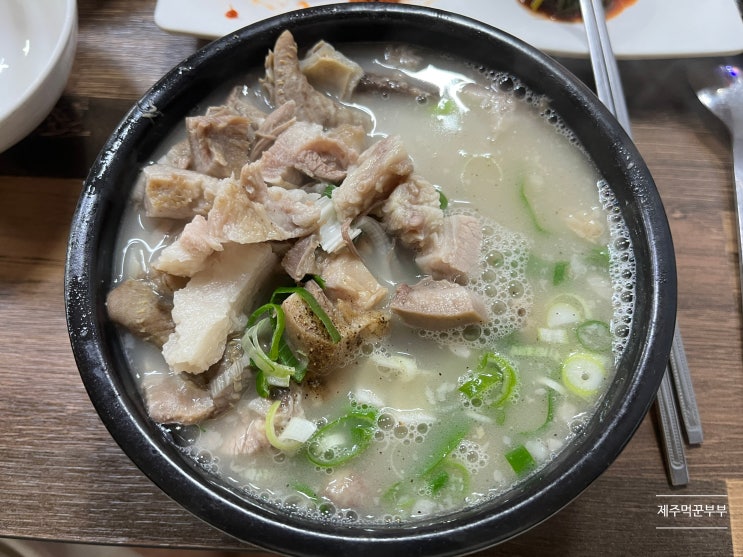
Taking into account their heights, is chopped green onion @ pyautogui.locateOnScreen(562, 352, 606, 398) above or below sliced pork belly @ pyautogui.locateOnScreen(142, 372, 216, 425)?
above

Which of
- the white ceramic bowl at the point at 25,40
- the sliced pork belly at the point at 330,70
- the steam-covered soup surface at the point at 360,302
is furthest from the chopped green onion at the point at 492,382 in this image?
the white ceramic bowl at the point at 25,40

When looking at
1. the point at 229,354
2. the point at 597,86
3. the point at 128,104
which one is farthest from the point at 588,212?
the point at 128,104

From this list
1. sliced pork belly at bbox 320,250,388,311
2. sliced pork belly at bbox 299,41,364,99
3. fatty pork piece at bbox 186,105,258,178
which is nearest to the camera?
sliced pork belly at bbox 320,250,388,311

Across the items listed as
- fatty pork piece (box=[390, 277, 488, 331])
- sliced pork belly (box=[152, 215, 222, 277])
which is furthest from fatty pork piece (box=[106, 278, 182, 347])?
fatty pork piece (box=[390, 277, 488, 331])

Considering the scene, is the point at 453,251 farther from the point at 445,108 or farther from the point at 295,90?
the point at 295,90

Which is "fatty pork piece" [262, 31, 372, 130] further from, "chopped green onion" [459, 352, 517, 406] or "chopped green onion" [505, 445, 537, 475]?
"chopped green onion" [505, 445, 537, 475]

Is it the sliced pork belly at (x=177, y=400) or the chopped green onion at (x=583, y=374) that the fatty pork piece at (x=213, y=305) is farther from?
the chopped green onion at (x=583, y=374)

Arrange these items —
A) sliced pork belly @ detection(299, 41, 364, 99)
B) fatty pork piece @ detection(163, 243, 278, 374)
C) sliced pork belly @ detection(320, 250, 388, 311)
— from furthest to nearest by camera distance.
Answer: sliced pork belly @ detection(299, 41, 364, 99) → sliced pork belly @ detection(320, 250, 388, 311) → fatty pork piece @ detection(163, 243, 278, 374)
